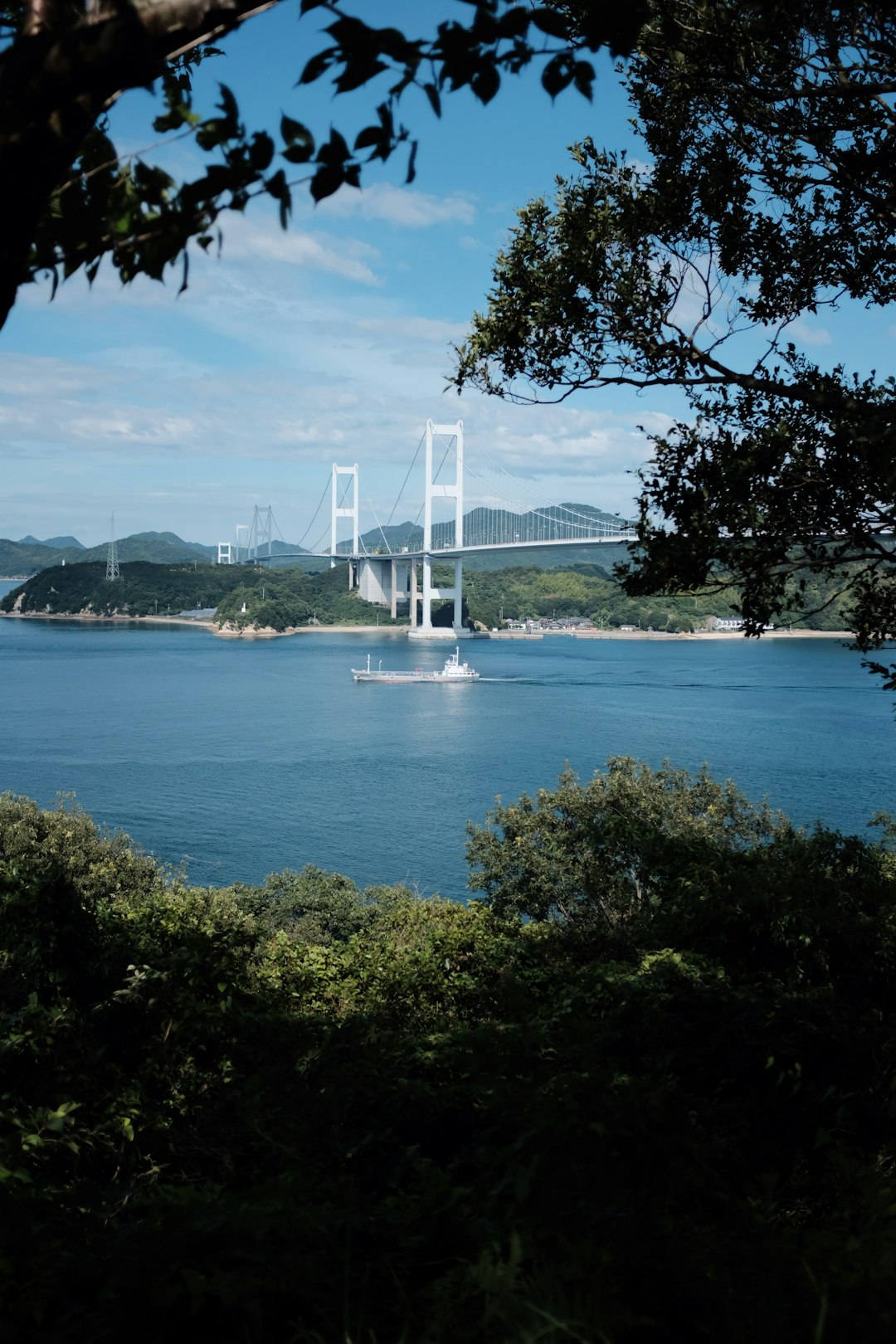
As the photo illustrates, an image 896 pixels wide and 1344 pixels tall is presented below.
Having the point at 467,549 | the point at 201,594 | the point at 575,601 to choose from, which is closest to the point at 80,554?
the point at 201,594

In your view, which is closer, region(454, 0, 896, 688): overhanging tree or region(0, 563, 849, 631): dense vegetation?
region(454, 0, 896, 688): overhanging tree

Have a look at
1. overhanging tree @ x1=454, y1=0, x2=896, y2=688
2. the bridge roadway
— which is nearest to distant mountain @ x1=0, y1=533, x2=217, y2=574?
the bridge roadway

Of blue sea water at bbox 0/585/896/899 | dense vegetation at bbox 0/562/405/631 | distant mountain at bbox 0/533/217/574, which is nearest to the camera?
blue sea water at bbox 0/585/896/899

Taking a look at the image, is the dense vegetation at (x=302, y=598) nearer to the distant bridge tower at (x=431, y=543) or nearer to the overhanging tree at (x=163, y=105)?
the distant bridge tower at (x=431, y=543)

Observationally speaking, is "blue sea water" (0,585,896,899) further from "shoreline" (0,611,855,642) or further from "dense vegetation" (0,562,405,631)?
"dense vegetation" (0,562,405,631)

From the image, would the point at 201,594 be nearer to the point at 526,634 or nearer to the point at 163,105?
the point at 526,634

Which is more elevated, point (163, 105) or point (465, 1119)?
point (163, 105)
